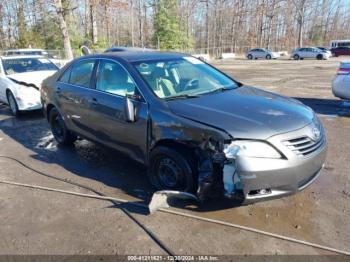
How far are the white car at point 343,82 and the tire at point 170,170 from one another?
6361 mm

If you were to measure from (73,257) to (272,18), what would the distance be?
68.7m

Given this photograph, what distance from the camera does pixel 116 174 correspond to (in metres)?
4.68

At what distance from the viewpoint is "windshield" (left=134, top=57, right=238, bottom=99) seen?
13.3 feet

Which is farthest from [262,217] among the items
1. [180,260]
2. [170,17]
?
[170,17]

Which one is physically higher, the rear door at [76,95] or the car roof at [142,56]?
the car roof at [142,56]

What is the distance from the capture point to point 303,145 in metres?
3.28

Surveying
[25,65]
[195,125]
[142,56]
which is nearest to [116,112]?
[142,56]

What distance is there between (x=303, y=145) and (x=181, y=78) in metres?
1.81

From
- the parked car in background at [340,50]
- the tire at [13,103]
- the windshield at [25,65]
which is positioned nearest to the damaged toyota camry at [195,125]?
the tire at [13,103]

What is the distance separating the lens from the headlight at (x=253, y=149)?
3.06m

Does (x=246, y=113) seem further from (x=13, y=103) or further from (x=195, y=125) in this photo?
(x=13, y=103)

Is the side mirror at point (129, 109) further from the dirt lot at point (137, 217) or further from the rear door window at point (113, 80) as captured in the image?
the dirt lot at point (137, 217)

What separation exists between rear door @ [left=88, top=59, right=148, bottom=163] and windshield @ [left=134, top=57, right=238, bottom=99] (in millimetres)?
249

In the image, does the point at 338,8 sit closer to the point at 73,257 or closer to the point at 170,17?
the point at 170,17
